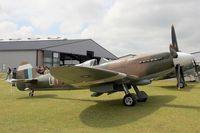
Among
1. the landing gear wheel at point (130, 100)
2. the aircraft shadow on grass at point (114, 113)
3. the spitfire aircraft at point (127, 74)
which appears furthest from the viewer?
the landing gear wheel at point (130, 100)

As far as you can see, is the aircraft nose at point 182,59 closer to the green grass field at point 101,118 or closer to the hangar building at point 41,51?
the green grass field at point 101,118

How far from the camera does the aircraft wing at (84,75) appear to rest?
25.9 ft

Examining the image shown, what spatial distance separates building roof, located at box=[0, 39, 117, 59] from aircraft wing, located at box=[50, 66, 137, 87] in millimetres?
42302

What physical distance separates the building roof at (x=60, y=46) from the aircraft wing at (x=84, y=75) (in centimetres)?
4230

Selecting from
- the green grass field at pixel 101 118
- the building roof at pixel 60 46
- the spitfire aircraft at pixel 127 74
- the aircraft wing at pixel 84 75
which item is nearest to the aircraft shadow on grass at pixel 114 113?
the green grass field at pixel 101 118

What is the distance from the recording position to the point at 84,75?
852cm

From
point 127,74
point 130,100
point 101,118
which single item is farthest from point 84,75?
point 130,100

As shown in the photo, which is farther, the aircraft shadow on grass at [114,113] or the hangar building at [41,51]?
the hangar building at [41,51]

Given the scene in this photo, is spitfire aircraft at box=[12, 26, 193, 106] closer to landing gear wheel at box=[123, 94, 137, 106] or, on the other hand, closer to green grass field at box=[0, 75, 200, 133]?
landing gear wheel at box=[123, 94, 137, 106]

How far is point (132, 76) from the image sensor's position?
9.77m

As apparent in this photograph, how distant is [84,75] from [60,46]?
1879 inches

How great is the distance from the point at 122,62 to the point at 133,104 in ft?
5.33

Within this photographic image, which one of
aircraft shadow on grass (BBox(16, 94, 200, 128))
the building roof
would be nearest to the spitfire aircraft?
aircraft shadow on grass (BBox(16, 94, 200, 128))

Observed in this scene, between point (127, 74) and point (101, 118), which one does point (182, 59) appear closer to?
point (127, 74)
